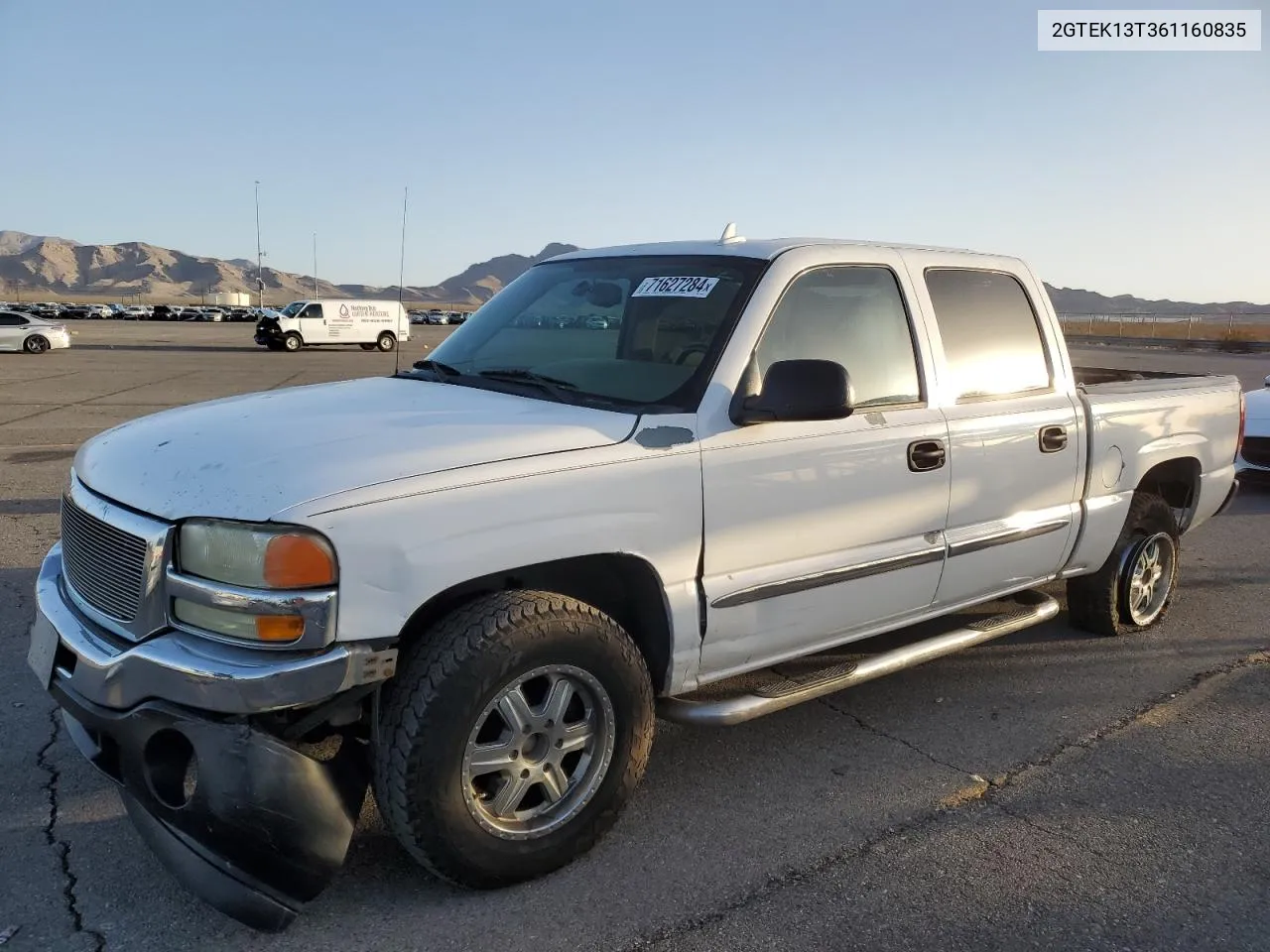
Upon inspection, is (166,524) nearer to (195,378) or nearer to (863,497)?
(863,497)

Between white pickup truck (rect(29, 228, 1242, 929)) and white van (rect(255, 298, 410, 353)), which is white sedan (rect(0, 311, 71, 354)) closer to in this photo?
white van (rect(255, 298, 410, 353))

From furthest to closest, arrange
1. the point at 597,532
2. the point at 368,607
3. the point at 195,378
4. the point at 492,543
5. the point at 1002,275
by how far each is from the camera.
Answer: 1. the point at 195,378
2. the point at 1002,275
3. the point at 597,532
4. the point at 492,543
5. the point at 368,607

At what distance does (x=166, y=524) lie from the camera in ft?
8.64

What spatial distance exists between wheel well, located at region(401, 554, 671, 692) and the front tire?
15 cm

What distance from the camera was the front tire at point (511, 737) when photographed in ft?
8.75

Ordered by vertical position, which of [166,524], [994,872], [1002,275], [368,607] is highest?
[1002,275]

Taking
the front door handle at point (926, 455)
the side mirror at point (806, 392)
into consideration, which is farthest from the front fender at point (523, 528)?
the front door handle at point (926, 455)

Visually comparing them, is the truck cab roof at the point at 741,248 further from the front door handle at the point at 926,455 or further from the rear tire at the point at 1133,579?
the rear tire at the point at 1133,579

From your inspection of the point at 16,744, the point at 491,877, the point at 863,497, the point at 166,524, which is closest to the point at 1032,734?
the point at 863,497

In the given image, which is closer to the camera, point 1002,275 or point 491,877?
point 491,877

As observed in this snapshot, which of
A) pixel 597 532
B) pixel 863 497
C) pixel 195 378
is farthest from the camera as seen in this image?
pixel 195 378

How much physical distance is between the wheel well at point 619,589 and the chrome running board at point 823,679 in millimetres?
196

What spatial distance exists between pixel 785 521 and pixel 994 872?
1266mm

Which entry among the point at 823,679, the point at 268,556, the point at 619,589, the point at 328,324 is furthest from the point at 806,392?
the point at 328,324
